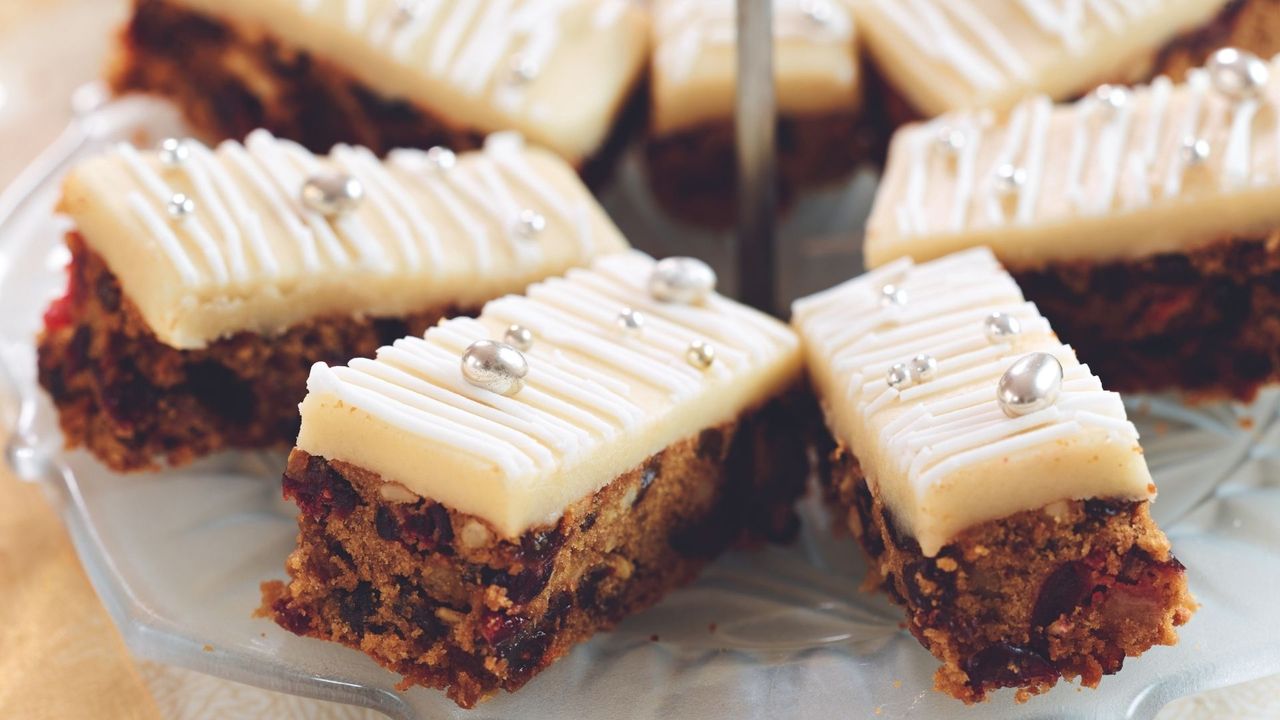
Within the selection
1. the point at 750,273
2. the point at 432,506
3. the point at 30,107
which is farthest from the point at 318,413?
the point at 30,107

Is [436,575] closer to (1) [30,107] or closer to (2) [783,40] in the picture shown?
(2) [783,40]

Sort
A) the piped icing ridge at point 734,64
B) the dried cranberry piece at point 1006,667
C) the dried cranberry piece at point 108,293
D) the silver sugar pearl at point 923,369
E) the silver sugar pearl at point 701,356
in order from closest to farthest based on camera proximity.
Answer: the dried cranberry piece at point 1006,667 → the silver sugar pearl at point 923,369 → the silver sugar pearl at point 701,356 → the dried cranberry piece at point 108,293 → the piped icing ridge at point 734,64

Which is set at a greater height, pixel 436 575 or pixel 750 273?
pixel 436 575

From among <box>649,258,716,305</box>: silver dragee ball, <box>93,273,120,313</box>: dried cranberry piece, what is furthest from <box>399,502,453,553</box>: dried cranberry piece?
<box>93,273,120,313</box>: dried cranberry piece

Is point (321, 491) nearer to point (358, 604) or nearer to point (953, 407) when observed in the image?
point (358, 604)

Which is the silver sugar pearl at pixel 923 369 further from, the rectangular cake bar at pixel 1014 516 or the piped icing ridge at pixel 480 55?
the piped icing ridge at pixel 480 55

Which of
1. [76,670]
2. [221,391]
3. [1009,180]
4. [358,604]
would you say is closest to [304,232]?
[221,391]

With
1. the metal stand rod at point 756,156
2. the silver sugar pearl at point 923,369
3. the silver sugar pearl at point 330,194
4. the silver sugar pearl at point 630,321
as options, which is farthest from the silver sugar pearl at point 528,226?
the silver sugar pearl at point 923,369
